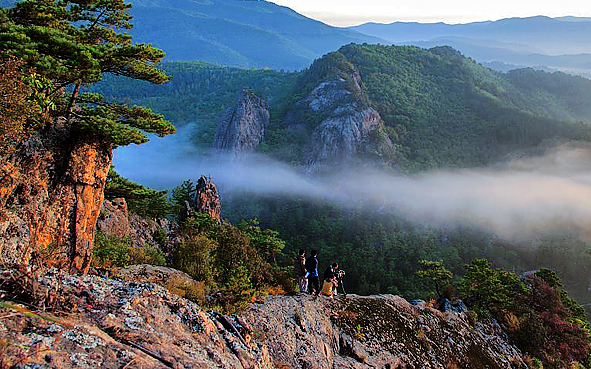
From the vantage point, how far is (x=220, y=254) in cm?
1505

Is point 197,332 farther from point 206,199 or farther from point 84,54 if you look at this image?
point 206,199

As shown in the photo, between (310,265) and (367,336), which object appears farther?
(310,265)

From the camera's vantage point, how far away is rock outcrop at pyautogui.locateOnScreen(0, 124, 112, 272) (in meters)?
7.00

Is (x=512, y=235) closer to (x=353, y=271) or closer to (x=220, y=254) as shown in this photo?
(x=353, y=271)

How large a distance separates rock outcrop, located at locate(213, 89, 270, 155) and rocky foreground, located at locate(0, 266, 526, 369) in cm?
9208

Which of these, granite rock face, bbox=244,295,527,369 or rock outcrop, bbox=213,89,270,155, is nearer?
granite rock face, bbox=244,295,527,369

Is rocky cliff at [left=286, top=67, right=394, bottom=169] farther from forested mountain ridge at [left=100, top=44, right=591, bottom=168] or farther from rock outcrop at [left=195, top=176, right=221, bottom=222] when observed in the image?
rock outcrop at [left=195, top=176, right=221, bottom=222]

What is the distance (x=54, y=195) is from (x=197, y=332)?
5318 mm

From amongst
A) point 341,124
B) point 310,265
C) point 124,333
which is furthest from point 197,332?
point 341,124

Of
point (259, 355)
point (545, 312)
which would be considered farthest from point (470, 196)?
point (259, 355)

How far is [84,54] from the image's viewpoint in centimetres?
729

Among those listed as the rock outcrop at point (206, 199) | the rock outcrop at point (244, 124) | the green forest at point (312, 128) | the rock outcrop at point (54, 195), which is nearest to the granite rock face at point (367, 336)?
the green forest at point (312, 128)

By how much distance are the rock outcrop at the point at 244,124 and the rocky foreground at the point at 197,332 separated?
302 feet

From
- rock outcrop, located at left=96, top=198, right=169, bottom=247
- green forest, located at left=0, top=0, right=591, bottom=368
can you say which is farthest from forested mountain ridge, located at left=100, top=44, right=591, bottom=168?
rock outcrop, located at left=96, top=198, right=169, bottom=247
